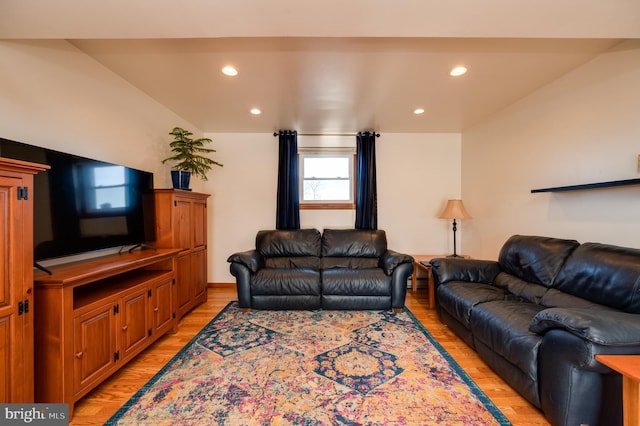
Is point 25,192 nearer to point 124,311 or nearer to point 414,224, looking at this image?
point 124,311

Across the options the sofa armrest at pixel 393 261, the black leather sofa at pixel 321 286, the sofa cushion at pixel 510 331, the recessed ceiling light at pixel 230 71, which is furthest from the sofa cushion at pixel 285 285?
the recessed ceiling light at pixel 230 71

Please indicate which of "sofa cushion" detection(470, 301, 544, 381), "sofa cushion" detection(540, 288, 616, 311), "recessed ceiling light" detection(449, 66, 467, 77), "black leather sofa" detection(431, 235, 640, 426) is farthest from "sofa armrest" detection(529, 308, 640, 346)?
"recessed ceiling light" detection(449, 66, 467, 77)

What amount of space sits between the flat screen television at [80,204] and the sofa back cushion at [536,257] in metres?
3.71

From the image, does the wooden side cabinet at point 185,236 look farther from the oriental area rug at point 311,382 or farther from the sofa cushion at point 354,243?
the sofa cushion at point 354,243

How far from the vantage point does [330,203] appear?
3979 millimetres

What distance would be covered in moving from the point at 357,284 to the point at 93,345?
233cm

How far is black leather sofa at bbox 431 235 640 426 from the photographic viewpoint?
1.20 meters

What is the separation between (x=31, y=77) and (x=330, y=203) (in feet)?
10.7

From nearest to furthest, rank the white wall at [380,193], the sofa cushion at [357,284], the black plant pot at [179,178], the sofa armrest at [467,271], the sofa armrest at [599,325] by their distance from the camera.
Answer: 1. the sofa armrest at [599,325]
2. the sofa armrest at [467,271]
3. the black plant pot at [179,178]
4. the sofa cushion at [357,284]
5. the white wall at [380,193]

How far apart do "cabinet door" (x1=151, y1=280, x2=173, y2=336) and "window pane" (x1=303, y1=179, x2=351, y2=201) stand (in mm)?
2320

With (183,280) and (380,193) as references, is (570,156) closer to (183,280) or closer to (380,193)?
(380,193)

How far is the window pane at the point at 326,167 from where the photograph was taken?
4023 millimetres

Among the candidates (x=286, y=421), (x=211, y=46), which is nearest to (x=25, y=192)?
(x=211, y=46)

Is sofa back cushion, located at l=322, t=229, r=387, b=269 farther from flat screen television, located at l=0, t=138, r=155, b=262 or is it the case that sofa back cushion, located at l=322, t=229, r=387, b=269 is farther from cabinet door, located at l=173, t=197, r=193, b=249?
flat screen television, located at l=0, t=138, r=155, b=262
